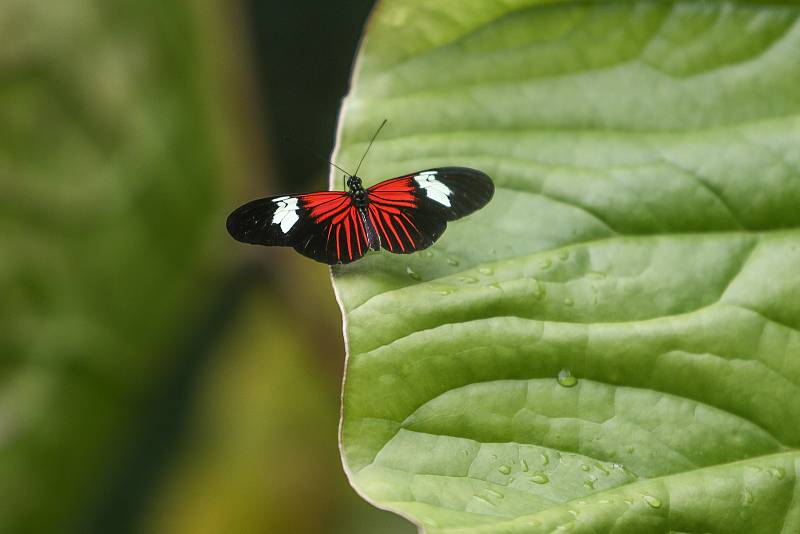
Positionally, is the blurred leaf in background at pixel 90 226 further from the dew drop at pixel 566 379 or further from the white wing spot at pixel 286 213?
the dew drop at pixel 566 379

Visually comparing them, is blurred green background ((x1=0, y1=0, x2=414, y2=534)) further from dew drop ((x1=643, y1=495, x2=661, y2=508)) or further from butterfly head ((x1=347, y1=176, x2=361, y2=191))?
dew drop ((x1=643, y1=495, x2=661, y2=508))

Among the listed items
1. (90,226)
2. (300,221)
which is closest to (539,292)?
(300,221)

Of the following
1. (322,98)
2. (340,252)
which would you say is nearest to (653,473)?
(340,252)

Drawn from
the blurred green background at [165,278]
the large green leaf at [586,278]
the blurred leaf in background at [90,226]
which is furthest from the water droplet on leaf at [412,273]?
the blurred leaf in background at [90,226]

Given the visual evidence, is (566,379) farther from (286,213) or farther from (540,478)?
(286,213)

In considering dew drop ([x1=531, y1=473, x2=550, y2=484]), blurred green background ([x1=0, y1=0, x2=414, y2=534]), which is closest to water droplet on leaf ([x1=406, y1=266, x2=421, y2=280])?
dew drop ([x1=531, y1=473, x2=550, y2=484])

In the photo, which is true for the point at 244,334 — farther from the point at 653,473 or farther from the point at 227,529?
the point at 653,473
